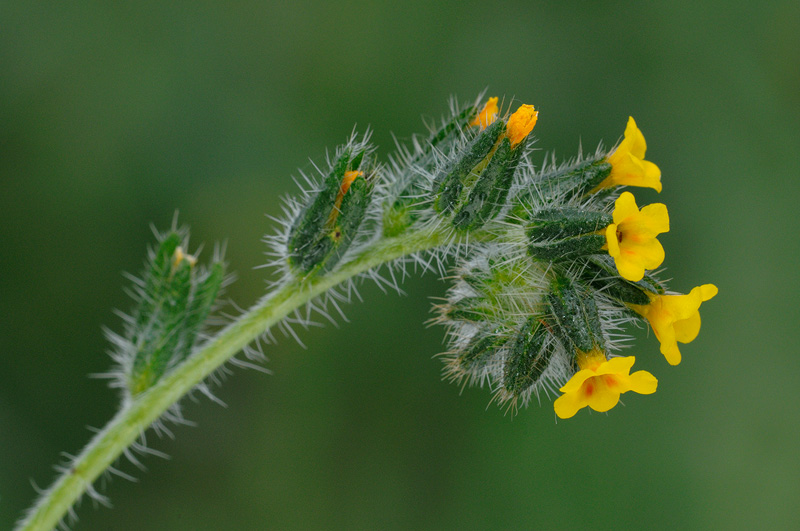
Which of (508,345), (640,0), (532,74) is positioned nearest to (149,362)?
(508,345)

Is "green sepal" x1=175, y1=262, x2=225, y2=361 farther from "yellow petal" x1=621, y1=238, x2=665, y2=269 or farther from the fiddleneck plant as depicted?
"yellow petal" x1=621, y1=238, x2=665, y2=269

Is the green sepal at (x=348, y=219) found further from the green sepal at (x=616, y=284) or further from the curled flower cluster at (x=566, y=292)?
the green sepal at (x=616, y=284)

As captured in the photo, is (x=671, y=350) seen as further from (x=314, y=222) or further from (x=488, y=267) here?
(x=314, y=222)

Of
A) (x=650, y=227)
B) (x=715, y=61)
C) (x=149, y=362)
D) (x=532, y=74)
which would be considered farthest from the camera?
(x=715, y=61)

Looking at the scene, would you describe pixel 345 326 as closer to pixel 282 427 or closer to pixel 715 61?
pixel 282 427

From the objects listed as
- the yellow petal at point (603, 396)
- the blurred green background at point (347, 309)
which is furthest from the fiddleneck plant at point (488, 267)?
the blurred green background at point (347, 309)

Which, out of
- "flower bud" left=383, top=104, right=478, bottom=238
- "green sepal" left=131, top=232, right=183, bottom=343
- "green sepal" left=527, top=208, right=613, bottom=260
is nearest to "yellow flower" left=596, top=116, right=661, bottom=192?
"green sepal" left=527, top=208, right=613, bottom=260
